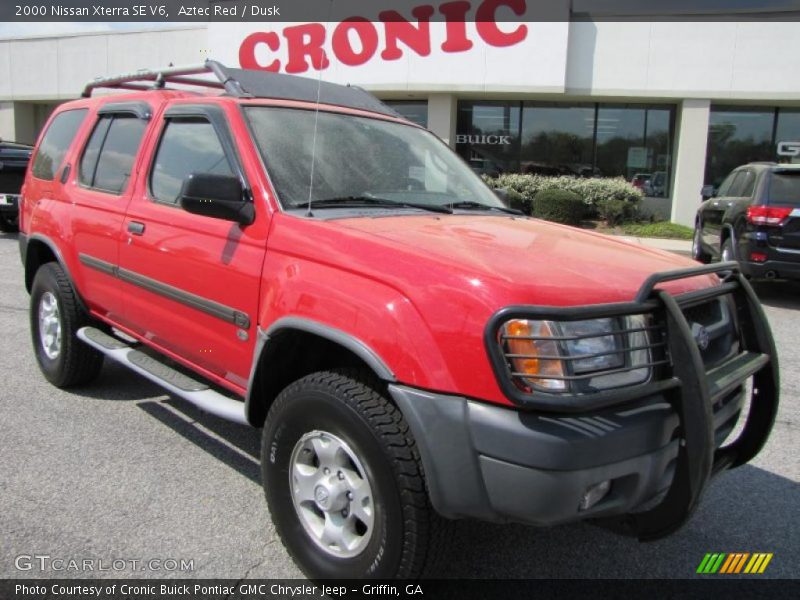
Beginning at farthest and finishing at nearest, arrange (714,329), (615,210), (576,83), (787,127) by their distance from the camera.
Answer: (787,127), (576,83), (615,210), (714,329)

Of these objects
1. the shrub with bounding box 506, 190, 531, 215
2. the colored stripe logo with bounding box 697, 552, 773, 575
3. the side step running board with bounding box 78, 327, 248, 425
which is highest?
the shrub with bounding box 506, 190, 531, 215

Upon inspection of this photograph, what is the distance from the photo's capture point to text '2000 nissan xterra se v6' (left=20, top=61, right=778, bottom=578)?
213 cm

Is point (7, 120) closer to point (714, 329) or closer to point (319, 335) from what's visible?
point (319, 335)

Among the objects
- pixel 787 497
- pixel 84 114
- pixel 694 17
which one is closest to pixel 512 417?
pixel 787 497

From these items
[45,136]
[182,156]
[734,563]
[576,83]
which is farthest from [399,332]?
[576,83]

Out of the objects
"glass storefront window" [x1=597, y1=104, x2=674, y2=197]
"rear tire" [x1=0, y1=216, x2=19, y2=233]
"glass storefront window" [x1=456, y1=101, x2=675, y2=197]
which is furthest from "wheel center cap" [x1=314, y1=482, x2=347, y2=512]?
"glass storefront window" [x1=597, y1=104, x2=674, y2=197]

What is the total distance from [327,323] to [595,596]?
1.56 metres

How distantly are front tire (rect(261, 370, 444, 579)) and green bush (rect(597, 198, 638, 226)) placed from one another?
15410 mm

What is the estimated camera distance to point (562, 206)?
54.0 feet

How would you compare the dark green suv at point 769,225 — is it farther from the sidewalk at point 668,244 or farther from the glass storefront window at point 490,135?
the glass storefront window at point 490,135

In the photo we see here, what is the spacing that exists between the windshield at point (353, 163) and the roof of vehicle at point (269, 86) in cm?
23

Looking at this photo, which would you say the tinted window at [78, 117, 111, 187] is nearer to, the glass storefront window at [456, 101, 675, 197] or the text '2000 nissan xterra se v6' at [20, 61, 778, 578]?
the text '2000 nissan xterra se v6' at [20, 61, 778, 578]

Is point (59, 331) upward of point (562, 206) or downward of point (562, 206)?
downward

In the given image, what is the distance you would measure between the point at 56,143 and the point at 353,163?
2949mm
